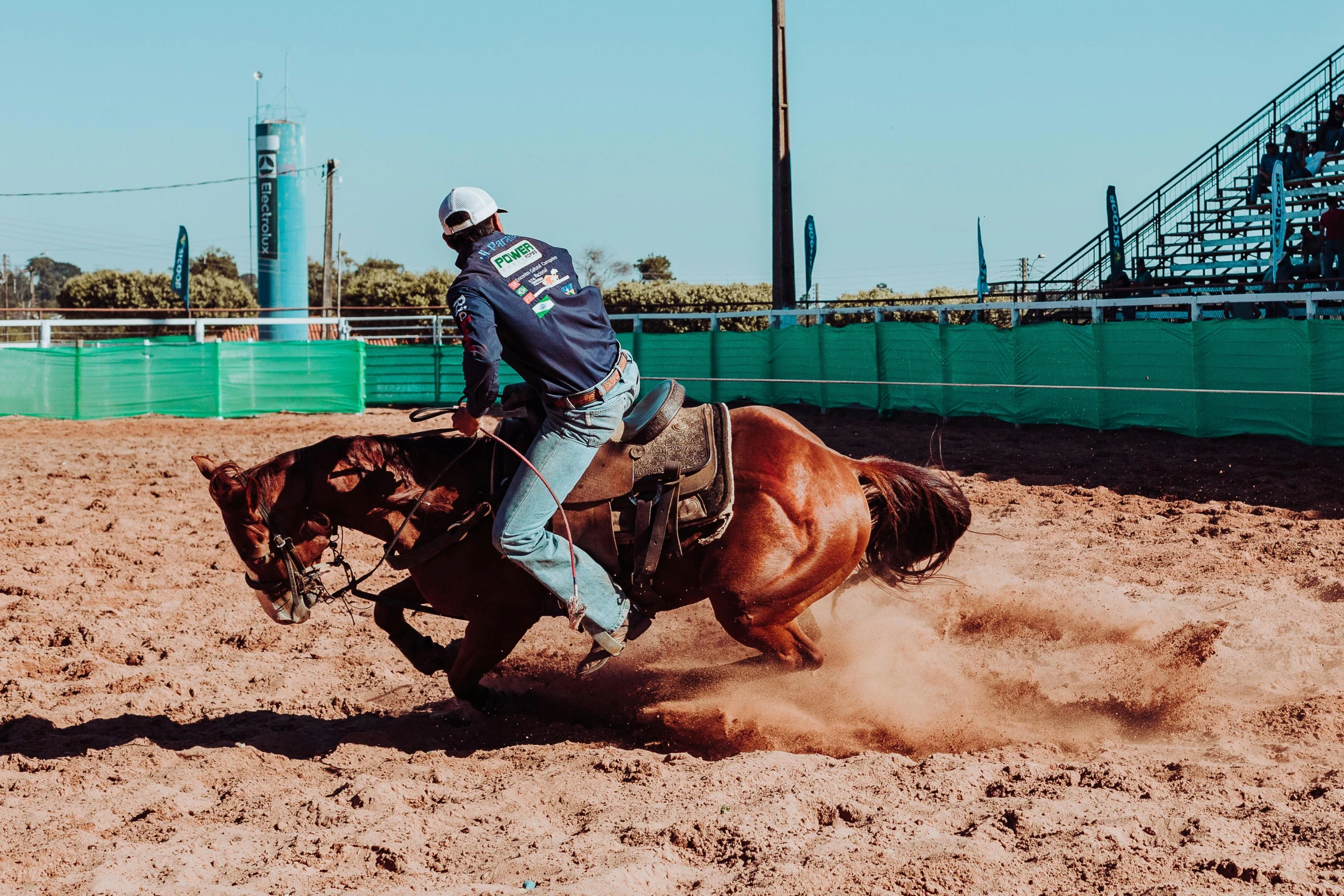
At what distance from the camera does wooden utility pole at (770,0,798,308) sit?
2203 cm

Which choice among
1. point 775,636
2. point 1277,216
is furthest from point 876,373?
point 775,636

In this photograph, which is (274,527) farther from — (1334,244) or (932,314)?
(932,314)

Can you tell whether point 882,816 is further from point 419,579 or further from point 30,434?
point 30,434

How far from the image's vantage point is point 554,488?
455 centimetres

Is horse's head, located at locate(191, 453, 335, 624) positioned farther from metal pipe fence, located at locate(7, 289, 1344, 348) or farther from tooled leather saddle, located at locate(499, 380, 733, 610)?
metal pipe fence, located at locate(7, 289, 1344, 348)

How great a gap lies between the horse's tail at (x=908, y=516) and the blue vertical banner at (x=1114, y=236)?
1783 centimetres

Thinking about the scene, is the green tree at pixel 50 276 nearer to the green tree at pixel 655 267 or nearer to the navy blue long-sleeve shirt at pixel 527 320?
the green tree at pixel 655 267

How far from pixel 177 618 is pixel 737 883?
4.59m

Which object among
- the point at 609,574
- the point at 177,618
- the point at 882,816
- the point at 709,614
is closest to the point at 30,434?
the point at 177,618

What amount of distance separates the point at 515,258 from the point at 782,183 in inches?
728

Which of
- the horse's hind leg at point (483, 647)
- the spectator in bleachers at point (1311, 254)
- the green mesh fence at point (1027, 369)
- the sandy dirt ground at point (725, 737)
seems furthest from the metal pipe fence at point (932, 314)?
the horse's hind leg at point (483, 647)

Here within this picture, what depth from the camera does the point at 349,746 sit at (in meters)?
4.79

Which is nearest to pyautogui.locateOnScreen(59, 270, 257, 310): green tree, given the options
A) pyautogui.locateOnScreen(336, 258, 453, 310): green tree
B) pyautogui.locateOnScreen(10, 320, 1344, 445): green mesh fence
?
pyautogui.locateOnScreen(336, 258, 453, 310): green tree

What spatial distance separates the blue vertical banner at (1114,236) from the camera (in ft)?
69.8
